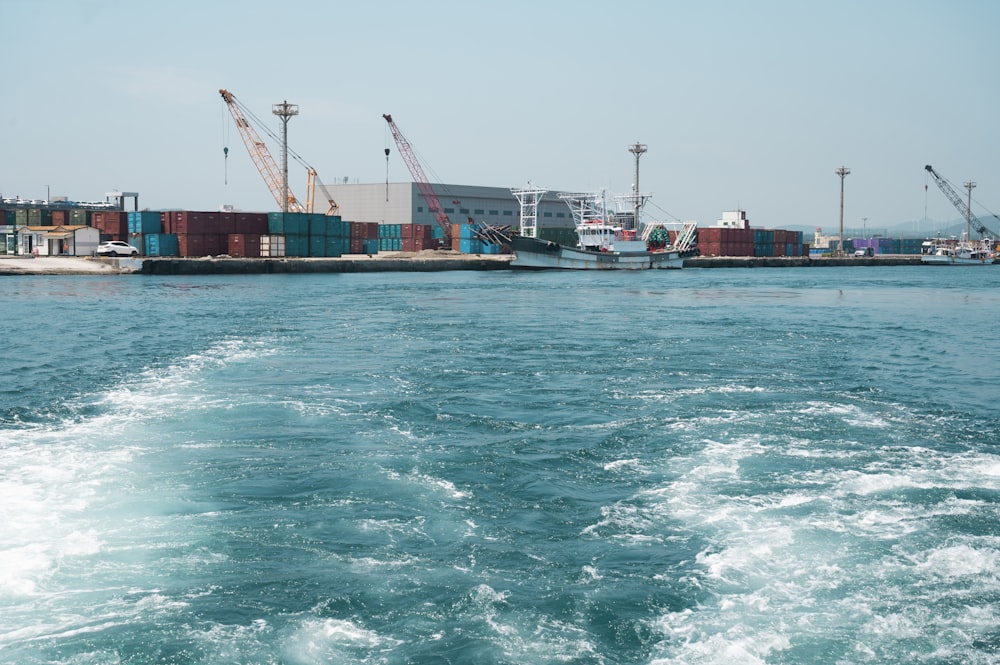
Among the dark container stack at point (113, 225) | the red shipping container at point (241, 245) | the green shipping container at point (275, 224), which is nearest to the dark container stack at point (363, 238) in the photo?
the green shipping container at point (275, 224)

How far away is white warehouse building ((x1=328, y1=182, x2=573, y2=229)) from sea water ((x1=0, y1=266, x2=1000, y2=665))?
108m

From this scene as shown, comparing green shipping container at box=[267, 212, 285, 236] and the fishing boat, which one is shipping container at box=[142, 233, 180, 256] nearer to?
green shipping container at box=[267, 212, 285, 236]

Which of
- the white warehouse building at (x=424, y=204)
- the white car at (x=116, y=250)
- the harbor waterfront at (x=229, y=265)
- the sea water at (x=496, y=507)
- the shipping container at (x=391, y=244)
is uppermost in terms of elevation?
the white warehouse building at (x=424, y=204)

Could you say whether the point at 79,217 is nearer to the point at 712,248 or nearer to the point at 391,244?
the point at 391,244

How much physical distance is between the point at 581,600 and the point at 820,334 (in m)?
25.9

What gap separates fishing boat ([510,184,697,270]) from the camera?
287ft

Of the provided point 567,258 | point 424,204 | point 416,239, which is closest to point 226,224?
point 567,258

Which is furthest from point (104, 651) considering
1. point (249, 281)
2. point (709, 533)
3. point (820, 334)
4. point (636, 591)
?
point (249, 281)

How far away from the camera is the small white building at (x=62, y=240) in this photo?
251ft

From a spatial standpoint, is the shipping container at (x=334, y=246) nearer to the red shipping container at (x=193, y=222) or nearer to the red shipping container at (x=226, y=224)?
the red shipping container at (x=226, y=224)

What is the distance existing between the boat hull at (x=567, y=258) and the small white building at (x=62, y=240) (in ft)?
126

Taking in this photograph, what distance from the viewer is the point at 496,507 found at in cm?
1142

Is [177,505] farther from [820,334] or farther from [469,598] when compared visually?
[820,334]

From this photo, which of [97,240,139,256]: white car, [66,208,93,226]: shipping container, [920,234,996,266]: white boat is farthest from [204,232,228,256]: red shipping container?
[920,234,996,266]: white boat
